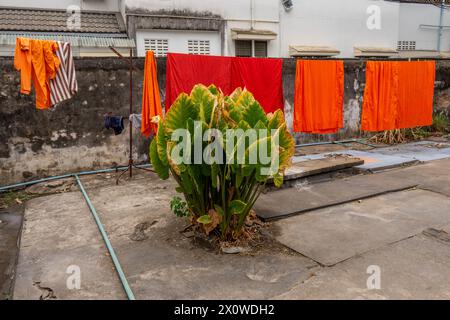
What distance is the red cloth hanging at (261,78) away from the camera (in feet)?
25.2

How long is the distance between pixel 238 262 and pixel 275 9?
13.3 meters

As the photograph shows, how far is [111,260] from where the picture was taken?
4016 millimetres

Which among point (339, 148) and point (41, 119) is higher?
point (41, 119)

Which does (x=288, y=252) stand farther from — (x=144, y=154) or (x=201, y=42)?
(x=201, y=42)

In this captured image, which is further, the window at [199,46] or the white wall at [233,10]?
the window at [199,46]

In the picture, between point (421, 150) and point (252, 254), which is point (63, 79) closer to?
point (252, 254)

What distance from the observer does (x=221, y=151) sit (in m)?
4.09

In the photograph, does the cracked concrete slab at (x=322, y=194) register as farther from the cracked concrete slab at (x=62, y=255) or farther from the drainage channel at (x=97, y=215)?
the cracked concrete slab at (x=62, y=255)

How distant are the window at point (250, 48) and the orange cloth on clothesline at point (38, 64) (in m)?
9.46

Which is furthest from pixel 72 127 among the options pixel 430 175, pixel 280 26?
pixel 280 26

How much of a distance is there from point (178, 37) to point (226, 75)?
670cm

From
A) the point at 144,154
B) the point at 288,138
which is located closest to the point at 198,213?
the point at 288,138

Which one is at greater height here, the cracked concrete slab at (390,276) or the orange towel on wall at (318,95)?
the orange towel on wall at (318,95)

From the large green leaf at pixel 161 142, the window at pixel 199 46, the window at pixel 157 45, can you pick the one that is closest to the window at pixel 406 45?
the window at pixel 199 46
